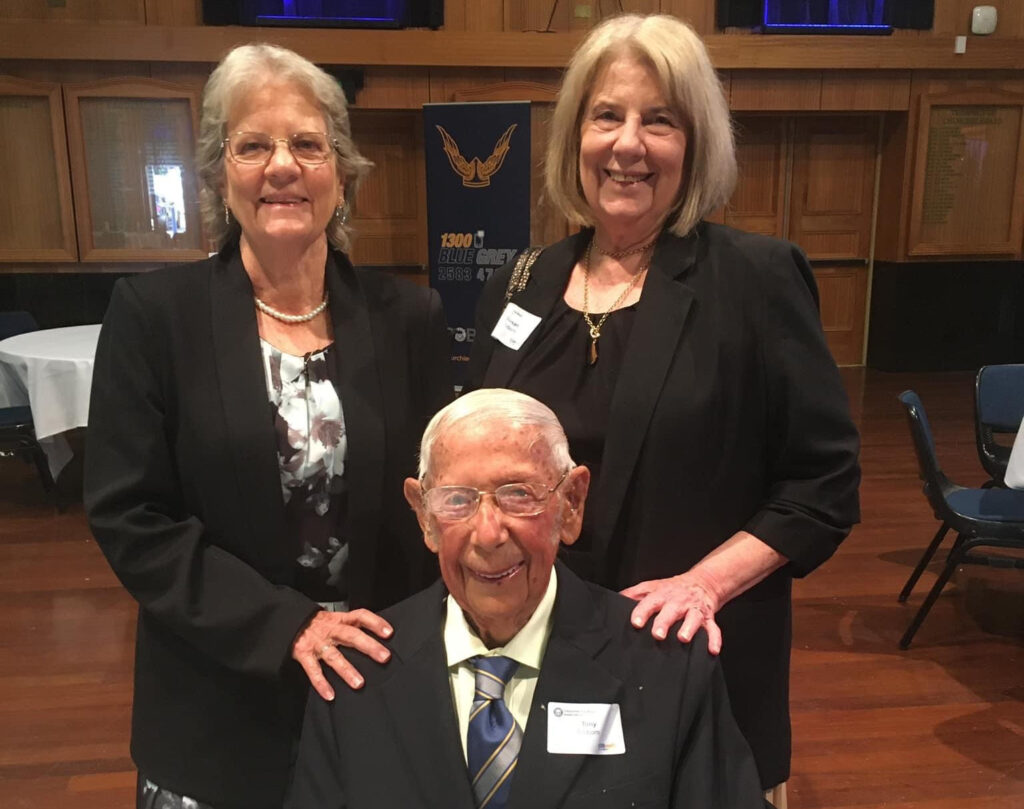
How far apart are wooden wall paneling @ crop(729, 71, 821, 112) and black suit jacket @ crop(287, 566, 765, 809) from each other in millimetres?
8032

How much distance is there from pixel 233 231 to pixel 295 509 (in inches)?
19.2

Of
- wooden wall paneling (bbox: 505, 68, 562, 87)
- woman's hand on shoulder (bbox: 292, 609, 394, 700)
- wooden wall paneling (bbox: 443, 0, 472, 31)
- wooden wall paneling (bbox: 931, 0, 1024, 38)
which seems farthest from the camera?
wooden wall paneling (bbox: 931, 0, 1024, 38)

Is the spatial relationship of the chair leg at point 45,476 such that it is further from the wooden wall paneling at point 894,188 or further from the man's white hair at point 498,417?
the wooden wall paneling at point 894,188

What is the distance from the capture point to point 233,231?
1.54 meters

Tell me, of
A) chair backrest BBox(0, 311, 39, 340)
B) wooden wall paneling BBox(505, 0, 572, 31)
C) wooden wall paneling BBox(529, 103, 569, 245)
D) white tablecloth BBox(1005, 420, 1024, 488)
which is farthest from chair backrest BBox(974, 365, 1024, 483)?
chair backrest BBox(0, 311, 39, 340)

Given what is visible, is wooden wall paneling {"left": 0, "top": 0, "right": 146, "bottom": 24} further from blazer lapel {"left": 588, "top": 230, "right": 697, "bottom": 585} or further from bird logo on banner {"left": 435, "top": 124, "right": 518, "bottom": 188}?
blazer lapel {"left": 588, "top": 230, "right": 697, "bottom": 585}

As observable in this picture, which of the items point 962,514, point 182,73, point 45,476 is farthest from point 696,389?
point 182,73

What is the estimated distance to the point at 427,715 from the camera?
4.02 ft

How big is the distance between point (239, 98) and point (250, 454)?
553 millimetres

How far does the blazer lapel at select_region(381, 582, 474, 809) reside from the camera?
1191 mm

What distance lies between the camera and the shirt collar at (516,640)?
127 cm

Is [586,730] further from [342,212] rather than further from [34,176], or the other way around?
[34,176]

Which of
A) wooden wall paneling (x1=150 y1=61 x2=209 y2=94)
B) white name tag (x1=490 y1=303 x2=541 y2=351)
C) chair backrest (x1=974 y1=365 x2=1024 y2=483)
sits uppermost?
wooden wall paneling (x1=150 y1=61 x2=209 y2=94)

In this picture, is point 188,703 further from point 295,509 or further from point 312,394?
point 312,394
